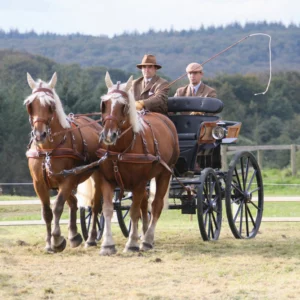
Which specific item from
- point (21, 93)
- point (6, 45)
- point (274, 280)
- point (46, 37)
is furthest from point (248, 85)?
point (46, 37)

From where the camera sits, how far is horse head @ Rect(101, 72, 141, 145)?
9609 millimetres

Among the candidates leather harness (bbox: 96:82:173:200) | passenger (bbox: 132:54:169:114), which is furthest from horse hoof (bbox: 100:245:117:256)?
passenger (bbox: 132:54:169:114)

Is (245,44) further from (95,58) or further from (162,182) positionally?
(162,182)

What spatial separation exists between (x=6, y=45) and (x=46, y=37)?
65.6 feet

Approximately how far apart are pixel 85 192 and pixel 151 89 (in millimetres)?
1496

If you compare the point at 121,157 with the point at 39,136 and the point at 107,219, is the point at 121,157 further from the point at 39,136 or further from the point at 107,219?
the point at 39,136

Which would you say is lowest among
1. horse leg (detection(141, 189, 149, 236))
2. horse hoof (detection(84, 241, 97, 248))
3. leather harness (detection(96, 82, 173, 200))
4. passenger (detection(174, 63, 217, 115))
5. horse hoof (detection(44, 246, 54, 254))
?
horse hoof (detection(84, 241, 97, 248))

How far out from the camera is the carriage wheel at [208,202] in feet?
35.9

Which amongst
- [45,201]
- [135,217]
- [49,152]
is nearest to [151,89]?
[135,217]

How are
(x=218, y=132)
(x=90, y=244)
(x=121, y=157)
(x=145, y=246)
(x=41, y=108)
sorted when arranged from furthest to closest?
(x=218, y=132)
(x=90, y=244)
(x=145, y=246)
(x=121, y=157)
(x=41, y=108)

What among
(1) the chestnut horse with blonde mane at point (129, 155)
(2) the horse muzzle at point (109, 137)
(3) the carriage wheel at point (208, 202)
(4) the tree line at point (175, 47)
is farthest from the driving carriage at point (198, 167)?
(4) the tree line at point (175, 47)

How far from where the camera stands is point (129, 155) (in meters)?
10.1

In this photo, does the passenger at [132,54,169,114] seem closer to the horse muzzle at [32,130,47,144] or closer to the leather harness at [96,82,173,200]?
the leather harness at [96,82,173,200]

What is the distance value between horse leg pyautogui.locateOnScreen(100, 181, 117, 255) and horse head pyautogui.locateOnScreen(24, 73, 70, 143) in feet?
2.92
